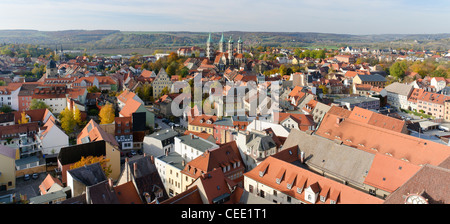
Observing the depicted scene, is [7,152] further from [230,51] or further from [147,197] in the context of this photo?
[230,51]

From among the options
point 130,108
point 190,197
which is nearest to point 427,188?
point 190,197

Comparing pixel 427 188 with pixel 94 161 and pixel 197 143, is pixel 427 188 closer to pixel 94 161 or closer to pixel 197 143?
pixel 197 143

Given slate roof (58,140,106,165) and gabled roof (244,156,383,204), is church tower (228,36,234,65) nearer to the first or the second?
slate roof (58,140,106,165)

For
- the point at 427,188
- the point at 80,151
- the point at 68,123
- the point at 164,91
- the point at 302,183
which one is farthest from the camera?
the point at 164,91

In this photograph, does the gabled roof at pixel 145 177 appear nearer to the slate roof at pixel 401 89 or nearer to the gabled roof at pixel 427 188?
the gabled roof at pixel 427 188

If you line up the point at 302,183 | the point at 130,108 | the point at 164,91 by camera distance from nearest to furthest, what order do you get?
the point at 302,183
the point at 130,108
the point at 164,91

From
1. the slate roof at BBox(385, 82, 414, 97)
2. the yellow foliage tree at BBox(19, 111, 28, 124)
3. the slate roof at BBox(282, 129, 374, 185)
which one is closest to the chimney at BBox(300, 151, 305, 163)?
the slate roof at BBox(282, 129, 374, 185)

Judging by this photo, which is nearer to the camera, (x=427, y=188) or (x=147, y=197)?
(x=427, y=188)

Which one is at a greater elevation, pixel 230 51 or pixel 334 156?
pixel 230 51

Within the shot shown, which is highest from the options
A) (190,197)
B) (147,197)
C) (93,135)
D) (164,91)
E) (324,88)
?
(324,88)
